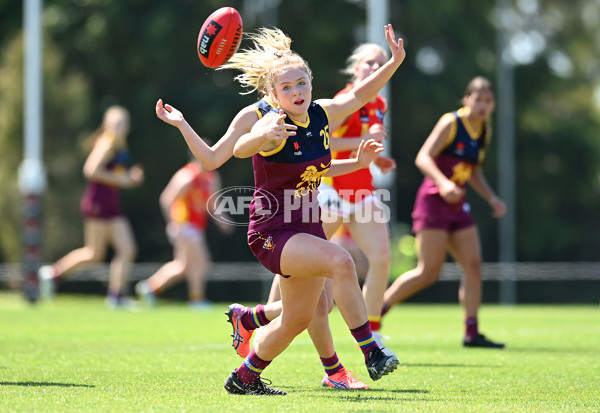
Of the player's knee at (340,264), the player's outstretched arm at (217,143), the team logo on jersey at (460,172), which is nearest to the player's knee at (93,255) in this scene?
the team logo on jersey at (460,172)

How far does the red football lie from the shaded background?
16319 mm

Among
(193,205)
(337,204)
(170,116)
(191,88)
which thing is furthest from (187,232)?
(170,116)

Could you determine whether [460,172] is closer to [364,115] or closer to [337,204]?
[364,115]

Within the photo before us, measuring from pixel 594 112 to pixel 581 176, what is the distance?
657 centimetres

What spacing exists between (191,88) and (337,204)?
1659 cm

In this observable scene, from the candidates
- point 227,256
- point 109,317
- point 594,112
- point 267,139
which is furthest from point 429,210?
point 594,112

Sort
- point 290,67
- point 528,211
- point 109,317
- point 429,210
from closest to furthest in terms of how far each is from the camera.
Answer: point 290,67, point 429,210, point 109,317, point 528,211

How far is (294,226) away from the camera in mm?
5539

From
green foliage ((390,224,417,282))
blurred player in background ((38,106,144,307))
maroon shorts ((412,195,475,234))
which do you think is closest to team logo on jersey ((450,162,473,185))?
maroon shorts ((412,195,475,234))

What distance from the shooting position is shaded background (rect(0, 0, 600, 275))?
2336 centimetres

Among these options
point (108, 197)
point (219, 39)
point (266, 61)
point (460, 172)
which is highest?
point (219, 39)

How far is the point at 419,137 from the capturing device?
24.2m

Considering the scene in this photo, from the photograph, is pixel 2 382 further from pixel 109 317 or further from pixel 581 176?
pixel 581 176

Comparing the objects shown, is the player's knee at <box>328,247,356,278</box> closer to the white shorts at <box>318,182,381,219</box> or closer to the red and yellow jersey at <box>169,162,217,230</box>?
the white shorts at <box>318,182,381,219</box>
